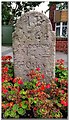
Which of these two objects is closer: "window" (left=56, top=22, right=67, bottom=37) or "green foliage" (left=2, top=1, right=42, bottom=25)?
"green foliage" (left=2, top=1, right=42, bottom=25)

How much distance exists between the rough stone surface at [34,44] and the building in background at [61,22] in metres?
7.26

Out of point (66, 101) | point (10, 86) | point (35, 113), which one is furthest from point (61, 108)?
point (10, 86)

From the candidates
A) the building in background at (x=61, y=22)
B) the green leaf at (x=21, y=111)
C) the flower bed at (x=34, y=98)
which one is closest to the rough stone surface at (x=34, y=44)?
the flower bed at (x=34, y=98)

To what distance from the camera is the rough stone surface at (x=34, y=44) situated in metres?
3.12

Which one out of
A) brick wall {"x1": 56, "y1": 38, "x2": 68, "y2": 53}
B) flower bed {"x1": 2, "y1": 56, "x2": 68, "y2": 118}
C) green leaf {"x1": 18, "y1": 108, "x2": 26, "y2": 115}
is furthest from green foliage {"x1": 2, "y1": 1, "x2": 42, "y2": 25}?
green leaf {"x1": 18, "y1": 108, "x2": 26, "y2": 115}

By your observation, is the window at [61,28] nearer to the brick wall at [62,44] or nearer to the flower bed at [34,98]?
the brick wall at [62,44]

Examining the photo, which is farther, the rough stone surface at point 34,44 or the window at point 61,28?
the window at point 61,28

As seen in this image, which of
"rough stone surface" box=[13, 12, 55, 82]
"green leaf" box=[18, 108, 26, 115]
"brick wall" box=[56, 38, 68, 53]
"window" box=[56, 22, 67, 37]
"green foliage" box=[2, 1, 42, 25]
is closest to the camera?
"green leaf" box=[18, 108, 26, 115]

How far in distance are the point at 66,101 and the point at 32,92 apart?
420 mm

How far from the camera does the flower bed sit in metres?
2.68

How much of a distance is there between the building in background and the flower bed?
24.9ft

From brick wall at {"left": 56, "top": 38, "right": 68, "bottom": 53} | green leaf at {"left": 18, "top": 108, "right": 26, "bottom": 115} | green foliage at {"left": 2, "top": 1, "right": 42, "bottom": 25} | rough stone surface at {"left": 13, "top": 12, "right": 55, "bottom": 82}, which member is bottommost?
brick wall at {"left": 56, "top": 38, "right": 68, "bottom": 53}

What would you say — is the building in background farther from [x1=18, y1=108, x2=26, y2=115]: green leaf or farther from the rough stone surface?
[x1=18, y1=108, x2=26, y2=115]: green leaf

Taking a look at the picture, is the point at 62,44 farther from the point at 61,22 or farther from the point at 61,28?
the point at 61,28
